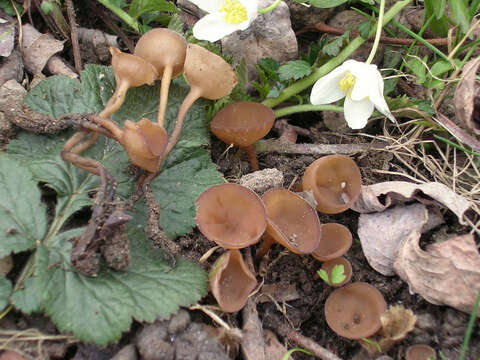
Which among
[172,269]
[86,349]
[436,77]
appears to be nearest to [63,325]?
[86,349]

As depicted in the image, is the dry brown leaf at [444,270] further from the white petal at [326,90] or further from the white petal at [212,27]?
the white petal at [212,27]

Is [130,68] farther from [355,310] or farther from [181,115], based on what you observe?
[355,310]

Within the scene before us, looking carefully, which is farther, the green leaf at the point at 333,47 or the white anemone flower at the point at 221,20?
the green leaf at the point at 333,47

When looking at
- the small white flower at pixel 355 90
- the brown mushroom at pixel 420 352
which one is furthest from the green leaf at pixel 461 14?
the brown mushroom at pixel 420 352

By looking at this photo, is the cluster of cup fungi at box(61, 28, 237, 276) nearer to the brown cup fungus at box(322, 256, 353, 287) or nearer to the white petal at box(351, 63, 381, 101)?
the white petal at box(351, 63, 381, 101)

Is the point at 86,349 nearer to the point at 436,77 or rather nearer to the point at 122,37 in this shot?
the point at 122,37

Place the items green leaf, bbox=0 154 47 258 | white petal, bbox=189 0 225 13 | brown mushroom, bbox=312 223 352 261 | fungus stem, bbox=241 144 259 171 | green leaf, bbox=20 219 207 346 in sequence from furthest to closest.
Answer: fungus stem, bbox=241 144 259 171 < white petal, bbox=189 0 225 13 < brown mushroom, bbox=312 223 352 261 < green leaf, bbox=0 154 47 258 < green leaf, bbox=20 219 207 346

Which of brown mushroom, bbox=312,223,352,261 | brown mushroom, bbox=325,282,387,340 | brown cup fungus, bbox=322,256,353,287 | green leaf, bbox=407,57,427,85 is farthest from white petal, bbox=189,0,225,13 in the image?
brown mushroom, bbox=325,282,387,340
